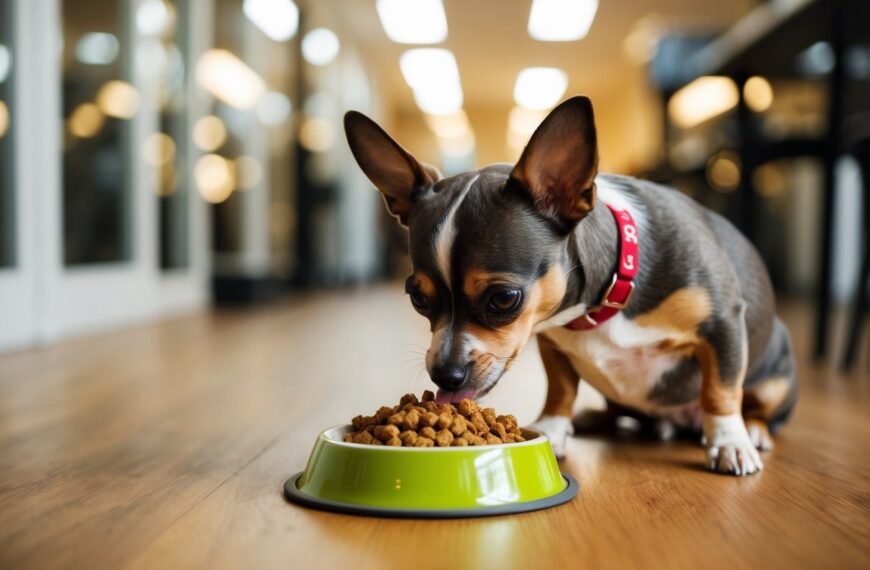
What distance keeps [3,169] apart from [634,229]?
2.50 m

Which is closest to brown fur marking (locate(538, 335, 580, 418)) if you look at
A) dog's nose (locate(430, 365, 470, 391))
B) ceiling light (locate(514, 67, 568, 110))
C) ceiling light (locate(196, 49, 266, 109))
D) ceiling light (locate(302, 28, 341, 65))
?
dog's nose (locate(430, 365, 470, 391))

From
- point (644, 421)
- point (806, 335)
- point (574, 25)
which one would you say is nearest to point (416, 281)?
point (644, 421)

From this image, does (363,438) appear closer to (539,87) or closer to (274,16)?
(274,16)

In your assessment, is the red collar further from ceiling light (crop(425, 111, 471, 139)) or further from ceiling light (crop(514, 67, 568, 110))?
ceiling light (crop(425, 111, 471, 139))

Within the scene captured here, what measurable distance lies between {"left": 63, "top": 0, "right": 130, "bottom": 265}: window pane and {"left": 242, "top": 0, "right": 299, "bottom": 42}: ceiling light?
2.46m

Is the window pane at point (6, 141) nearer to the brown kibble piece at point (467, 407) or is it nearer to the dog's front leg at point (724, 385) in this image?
the brown kibble piece at point (467, 407)

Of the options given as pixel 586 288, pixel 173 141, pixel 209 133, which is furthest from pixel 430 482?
pixel 209 133

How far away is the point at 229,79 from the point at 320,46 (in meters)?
3.32

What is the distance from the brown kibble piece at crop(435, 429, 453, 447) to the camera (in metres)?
1.27

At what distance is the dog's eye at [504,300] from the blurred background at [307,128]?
2026 mm

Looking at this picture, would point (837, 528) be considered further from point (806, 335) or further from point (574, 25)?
point (574, 25)

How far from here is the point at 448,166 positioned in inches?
746

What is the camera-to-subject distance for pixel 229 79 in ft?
20.4

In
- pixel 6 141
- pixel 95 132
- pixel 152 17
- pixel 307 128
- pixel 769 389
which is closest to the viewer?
pixel 769 389
